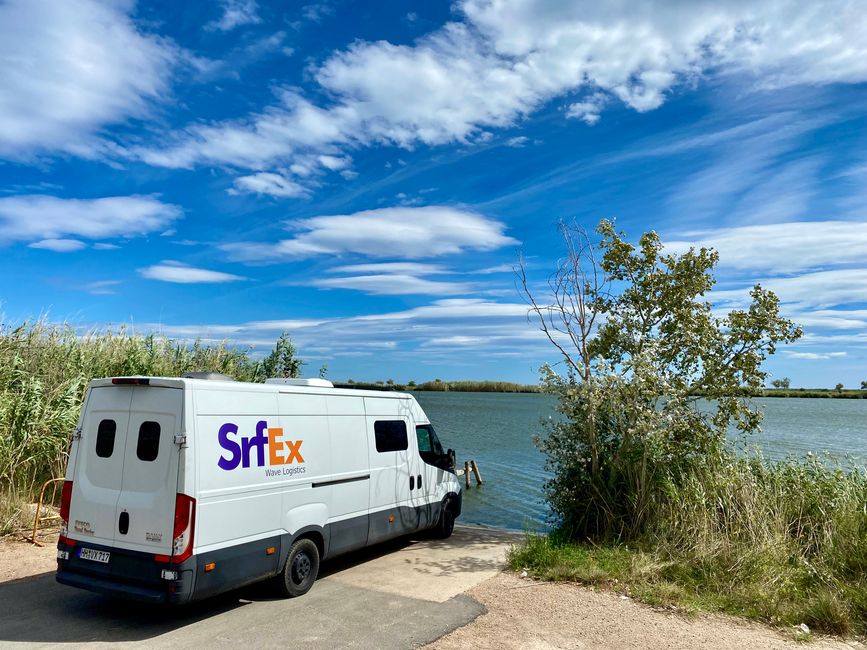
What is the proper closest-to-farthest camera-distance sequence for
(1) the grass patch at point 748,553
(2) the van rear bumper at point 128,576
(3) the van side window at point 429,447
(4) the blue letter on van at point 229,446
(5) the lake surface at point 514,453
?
(2) the van rear bumper at point 128,576, (4) the blue letter on van at point 229,446, (1) the grass patch at point 748,553, (3) the van side window at point 429,447, (5) the lake surface at point 514,453

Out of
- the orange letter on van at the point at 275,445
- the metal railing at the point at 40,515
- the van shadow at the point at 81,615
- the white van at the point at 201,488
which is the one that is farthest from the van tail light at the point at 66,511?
the metal railing at the point at 40,515

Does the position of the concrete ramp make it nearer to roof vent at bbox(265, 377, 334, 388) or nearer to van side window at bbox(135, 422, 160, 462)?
roof vent at bbox(265, 377, 334, 388)

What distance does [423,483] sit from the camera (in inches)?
420

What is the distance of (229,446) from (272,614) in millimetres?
1980

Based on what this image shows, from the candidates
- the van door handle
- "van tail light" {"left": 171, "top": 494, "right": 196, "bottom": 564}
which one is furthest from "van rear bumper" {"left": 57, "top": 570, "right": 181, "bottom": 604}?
the van door handle

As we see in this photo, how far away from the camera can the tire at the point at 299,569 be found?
7.57 metres

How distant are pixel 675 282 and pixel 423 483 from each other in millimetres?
6215

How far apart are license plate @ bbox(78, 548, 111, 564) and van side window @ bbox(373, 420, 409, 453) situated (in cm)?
392

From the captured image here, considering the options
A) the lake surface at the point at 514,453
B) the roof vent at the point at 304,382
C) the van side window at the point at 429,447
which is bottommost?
the lake surface at the point at 514,453

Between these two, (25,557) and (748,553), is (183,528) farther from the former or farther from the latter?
(748,553)

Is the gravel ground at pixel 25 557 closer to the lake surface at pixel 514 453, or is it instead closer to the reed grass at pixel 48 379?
the reed grass at pixel 48 379

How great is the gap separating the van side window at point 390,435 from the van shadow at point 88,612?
2387 millimetres

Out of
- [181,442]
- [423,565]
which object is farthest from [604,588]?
[181,442]

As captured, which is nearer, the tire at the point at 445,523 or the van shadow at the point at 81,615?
the van shadow at the point at 81,615
